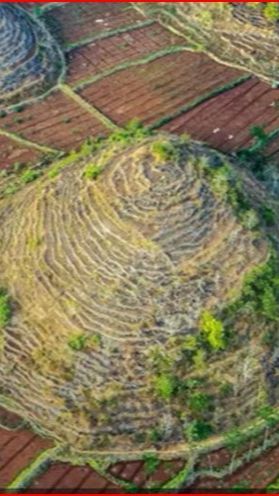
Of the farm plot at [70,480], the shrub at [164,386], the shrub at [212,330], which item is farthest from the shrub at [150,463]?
the shrub at [212,330]

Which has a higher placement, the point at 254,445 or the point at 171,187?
the point at 171,187

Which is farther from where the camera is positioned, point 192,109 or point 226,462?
point 192,109

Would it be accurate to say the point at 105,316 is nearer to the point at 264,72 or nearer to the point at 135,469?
the point at 135,469

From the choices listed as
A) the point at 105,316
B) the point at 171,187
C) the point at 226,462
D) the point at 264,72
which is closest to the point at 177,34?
the point at 264,72

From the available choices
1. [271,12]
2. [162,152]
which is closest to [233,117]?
[271,12]

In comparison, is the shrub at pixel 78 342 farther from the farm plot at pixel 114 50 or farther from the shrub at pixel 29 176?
the farm plot at pixel 114 50

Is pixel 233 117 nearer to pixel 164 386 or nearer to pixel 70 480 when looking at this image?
pixel 164 386
